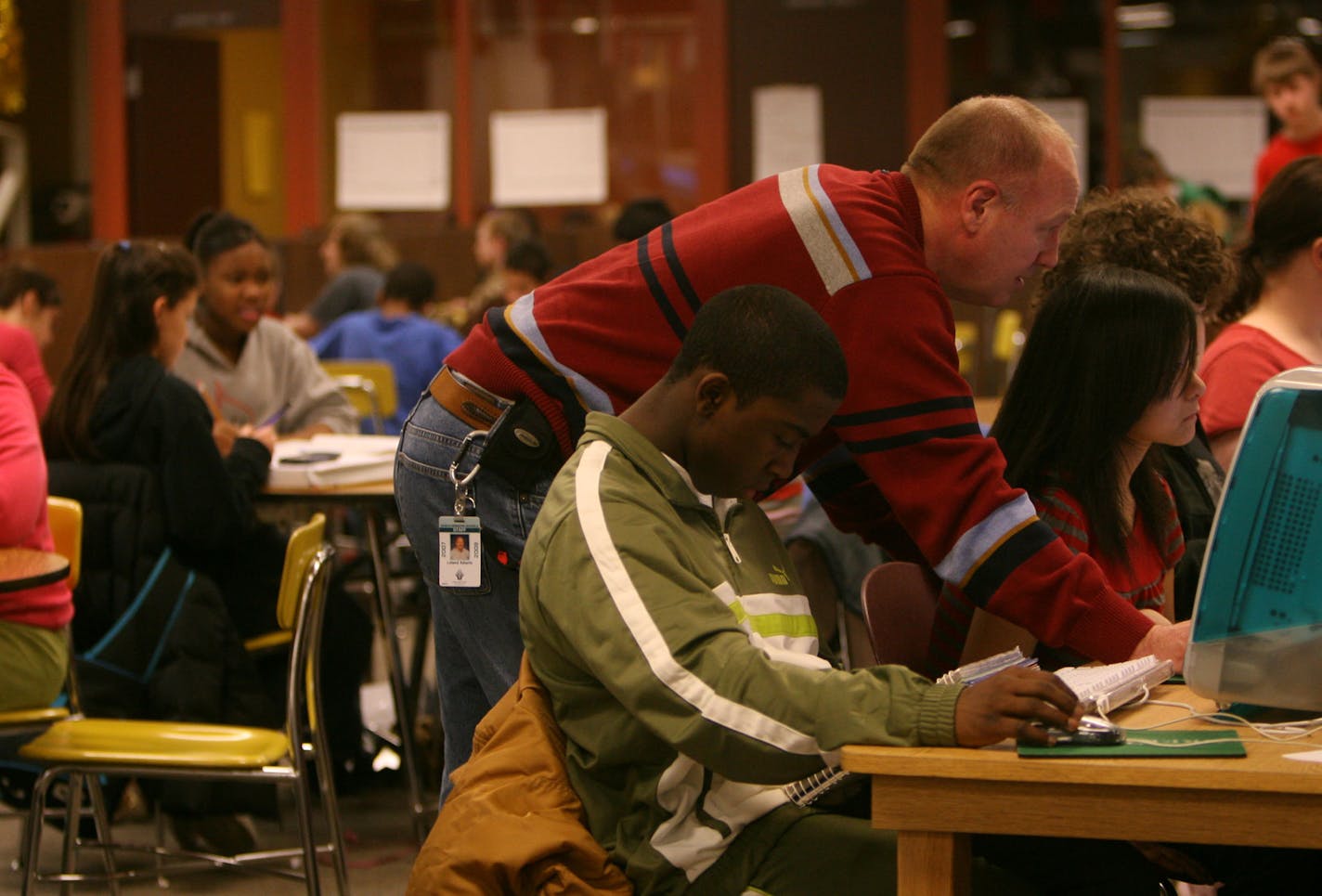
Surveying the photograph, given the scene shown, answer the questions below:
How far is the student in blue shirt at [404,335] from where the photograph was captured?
→ 6207 millimetres

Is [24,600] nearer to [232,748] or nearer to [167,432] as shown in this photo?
[232,748]

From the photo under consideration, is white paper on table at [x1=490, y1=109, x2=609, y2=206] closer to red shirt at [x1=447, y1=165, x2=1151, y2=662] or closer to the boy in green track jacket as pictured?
red shirt at [x1=447, y1=165, x2=1151, y2=662]

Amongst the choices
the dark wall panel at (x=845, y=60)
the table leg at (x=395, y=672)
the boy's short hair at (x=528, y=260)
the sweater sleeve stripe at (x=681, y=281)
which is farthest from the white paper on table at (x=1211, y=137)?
the sweater sleeve stripe at (x=681, y=281)

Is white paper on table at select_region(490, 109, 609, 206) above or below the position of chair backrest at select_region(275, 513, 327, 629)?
above

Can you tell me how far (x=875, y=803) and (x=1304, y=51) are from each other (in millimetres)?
4785

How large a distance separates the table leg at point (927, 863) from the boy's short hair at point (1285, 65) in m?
4.51

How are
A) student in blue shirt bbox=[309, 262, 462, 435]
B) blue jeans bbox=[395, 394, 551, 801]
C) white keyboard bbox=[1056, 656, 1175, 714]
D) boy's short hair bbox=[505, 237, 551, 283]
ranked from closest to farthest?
white keyboard bbox=[1056, 656, 1175, 714], blue jeans bbox=[395, 394, 551, 801], student in blue shirt bbox=[309, 262, 462, 435], boy's short hair bbox=[505, 237, 551, 283]

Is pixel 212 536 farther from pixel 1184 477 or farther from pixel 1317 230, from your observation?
pixel 1317 230

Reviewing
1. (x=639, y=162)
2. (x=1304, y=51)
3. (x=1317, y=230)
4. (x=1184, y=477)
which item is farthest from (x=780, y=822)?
(x=639, y=162)

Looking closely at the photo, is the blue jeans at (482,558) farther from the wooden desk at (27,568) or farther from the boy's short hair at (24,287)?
the boy's short hair at (24,287)

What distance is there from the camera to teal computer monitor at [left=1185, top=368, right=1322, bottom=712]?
1617 millimetres

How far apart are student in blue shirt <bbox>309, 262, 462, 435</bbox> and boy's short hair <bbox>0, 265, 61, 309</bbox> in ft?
3.83

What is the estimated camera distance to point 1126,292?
216cm

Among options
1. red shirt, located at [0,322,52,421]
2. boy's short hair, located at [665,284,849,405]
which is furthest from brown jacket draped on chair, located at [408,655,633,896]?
red shirt, located at [0,322,52,421]
